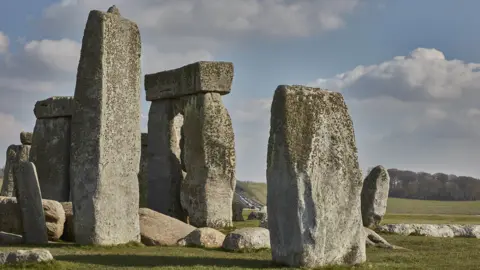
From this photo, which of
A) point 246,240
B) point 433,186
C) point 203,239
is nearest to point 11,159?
point 203,239

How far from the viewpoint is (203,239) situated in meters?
19.8

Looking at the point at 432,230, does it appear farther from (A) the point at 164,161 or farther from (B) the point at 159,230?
(A) the point at 164,161

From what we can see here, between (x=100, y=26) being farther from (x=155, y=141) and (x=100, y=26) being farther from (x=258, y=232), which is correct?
(x=155, y=141)

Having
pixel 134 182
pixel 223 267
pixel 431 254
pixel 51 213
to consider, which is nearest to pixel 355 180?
pixel 223 267

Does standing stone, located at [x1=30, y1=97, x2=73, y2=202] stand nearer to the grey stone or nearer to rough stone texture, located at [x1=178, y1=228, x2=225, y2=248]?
the grey stone

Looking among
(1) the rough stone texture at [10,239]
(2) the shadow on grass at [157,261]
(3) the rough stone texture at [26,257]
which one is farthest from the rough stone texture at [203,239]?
(3) the rough stone texture at [26,257]

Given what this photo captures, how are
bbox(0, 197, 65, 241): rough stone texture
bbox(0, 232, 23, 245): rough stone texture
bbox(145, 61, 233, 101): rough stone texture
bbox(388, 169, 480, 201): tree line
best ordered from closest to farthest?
1. bbox(0, 232, 23, 245): rough stone texture
2. bbox(0, 197, 65, 241): rough stone texture
3. bbox(145, 61, 233, 101): rough stone texture
4. bbox(388, 169, 480, 201): tree line

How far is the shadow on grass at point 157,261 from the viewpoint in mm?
15219

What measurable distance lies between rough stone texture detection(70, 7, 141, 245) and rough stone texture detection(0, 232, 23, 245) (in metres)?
1.88

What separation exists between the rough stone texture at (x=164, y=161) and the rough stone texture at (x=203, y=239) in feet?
31.4

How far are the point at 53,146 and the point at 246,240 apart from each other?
14.4 meters

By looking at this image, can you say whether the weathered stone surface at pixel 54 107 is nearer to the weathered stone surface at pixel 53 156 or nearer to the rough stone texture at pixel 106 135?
the weathered stone surface at pixel 53 156

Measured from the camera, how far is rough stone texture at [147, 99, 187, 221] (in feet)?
98.7

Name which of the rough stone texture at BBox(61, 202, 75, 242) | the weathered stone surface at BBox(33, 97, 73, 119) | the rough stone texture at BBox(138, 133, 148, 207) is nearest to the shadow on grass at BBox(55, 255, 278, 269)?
the rough stone texture at BBox(61, 202, 75, 242)
